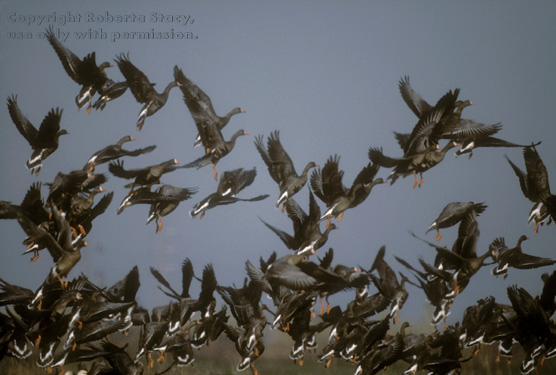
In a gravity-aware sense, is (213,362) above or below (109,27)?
below

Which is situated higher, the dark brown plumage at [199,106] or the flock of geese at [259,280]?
the dark brown plumage at [199,106]

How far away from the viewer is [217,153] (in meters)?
4.00

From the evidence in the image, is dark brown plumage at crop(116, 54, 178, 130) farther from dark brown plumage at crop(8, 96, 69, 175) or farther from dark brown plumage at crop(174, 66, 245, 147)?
dark brown plumage at crop(8, 96, 69, 175)

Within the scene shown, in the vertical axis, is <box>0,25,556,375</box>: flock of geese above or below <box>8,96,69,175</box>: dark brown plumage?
below

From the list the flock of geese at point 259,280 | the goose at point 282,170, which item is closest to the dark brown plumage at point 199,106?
the flock of geese at point 259,280

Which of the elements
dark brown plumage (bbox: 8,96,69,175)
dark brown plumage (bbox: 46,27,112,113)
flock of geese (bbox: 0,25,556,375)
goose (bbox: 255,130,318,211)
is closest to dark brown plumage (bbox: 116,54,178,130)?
flock of geese (bbox: 0,25,556,375)

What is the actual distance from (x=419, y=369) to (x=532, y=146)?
1560 millimetres

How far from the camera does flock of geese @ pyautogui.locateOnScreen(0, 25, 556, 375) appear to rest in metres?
3.91

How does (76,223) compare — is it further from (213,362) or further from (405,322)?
(405,322)

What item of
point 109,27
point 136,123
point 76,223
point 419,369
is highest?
point 109,27

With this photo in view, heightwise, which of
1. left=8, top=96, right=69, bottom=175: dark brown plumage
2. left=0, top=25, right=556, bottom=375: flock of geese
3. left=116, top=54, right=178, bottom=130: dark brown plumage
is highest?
left=116, top=54, right=178, bottom=130: dark brown plumage

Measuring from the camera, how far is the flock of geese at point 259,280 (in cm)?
391

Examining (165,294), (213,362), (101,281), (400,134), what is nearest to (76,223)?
(101,281)

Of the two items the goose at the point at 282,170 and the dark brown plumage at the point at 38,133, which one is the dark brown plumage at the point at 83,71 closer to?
the dark brown plumage at the point at 38,133
